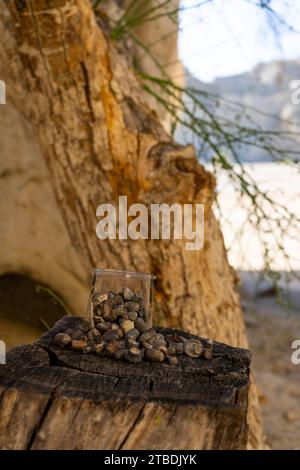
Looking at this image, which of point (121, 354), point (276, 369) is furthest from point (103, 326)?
point (276, 369)

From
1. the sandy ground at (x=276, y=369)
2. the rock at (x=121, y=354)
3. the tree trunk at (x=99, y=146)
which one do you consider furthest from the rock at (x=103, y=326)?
the sandy ground at (x=276, y=369)

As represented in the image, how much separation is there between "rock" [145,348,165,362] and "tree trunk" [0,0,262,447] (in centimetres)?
105

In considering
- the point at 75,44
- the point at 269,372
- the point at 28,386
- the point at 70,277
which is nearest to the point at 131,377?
the point at 28,386

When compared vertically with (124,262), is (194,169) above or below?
above

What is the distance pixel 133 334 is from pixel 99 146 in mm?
1072

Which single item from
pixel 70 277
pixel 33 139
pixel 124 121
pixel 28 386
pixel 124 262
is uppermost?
pixel 33 139

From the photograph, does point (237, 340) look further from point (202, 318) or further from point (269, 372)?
point (269, 372)

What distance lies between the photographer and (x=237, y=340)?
8.94 ft

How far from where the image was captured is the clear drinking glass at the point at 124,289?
1.65 m

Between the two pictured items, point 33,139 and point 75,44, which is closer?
point 75,44

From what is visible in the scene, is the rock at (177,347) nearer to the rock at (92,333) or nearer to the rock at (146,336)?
the rock at (146,336)

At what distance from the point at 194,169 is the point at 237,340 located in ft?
2.24

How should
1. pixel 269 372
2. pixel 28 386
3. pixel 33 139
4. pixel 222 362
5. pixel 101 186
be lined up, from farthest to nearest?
1. pixel 269 372
2. pixel 33 139
3. pixel 101 186
4. pixel 222 362
5. pixel 28 386

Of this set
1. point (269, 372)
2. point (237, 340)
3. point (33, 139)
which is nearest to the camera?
point (237, 340)
